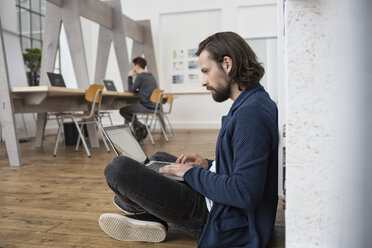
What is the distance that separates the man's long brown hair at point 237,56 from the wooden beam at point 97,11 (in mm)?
4341

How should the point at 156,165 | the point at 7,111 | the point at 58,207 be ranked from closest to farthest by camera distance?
the point at 156,165
the point at 58,207
the point at 7,111

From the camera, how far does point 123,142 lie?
1.55 meters

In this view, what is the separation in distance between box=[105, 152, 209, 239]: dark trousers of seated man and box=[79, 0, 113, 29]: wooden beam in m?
4.35

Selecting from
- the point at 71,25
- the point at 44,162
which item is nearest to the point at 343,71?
the point at 44,162

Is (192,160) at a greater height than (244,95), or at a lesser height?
lesser

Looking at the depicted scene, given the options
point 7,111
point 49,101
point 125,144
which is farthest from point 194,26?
point 125,144

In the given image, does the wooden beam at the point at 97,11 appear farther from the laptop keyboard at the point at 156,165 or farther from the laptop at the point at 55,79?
the laptop keyboard at the point at 156,165

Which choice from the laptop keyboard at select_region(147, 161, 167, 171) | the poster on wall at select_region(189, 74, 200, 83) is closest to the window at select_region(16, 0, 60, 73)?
the poster on wall at select_region(189, 74, 200, 83)

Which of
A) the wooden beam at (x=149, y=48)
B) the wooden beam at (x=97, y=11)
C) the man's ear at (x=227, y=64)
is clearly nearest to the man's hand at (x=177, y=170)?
the man's ear at (x=227, y=64)

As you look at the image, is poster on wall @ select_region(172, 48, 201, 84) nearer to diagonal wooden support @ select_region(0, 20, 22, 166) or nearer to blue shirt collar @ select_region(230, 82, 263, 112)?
diagonal wooden support @ select_region(0, 20, 22, 166)

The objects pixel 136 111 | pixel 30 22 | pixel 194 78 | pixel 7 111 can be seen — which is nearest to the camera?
pixel 7 111

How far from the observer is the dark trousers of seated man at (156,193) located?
123cm

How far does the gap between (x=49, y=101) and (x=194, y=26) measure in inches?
170

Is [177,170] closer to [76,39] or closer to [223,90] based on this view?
[223,90]
